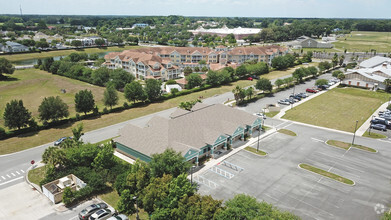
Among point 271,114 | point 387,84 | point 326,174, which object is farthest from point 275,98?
point 326,174

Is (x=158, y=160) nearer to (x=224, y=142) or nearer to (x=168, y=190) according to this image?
(x=168, y=190)

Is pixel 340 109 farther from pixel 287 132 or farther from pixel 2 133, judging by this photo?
pixel 2 133

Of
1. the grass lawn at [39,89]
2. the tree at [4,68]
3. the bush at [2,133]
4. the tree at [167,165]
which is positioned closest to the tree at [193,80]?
the grass lawn at [39,89]

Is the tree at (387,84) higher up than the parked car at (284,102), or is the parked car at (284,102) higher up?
the tree at (387,84)

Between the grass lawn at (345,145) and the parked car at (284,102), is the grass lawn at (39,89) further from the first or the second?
the grass lawn at (345,145)

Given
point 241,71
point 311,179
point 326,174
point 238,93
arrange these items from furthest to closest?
point 241,71 → point 238,93 → point 326,174 → point 311,179

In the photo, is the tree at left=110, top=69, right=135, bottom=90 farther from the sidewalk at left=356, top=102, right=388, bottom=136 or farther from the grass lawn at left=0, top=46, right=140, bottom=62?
the grass lawn at left=0, top=46, right=140, bottom=62
